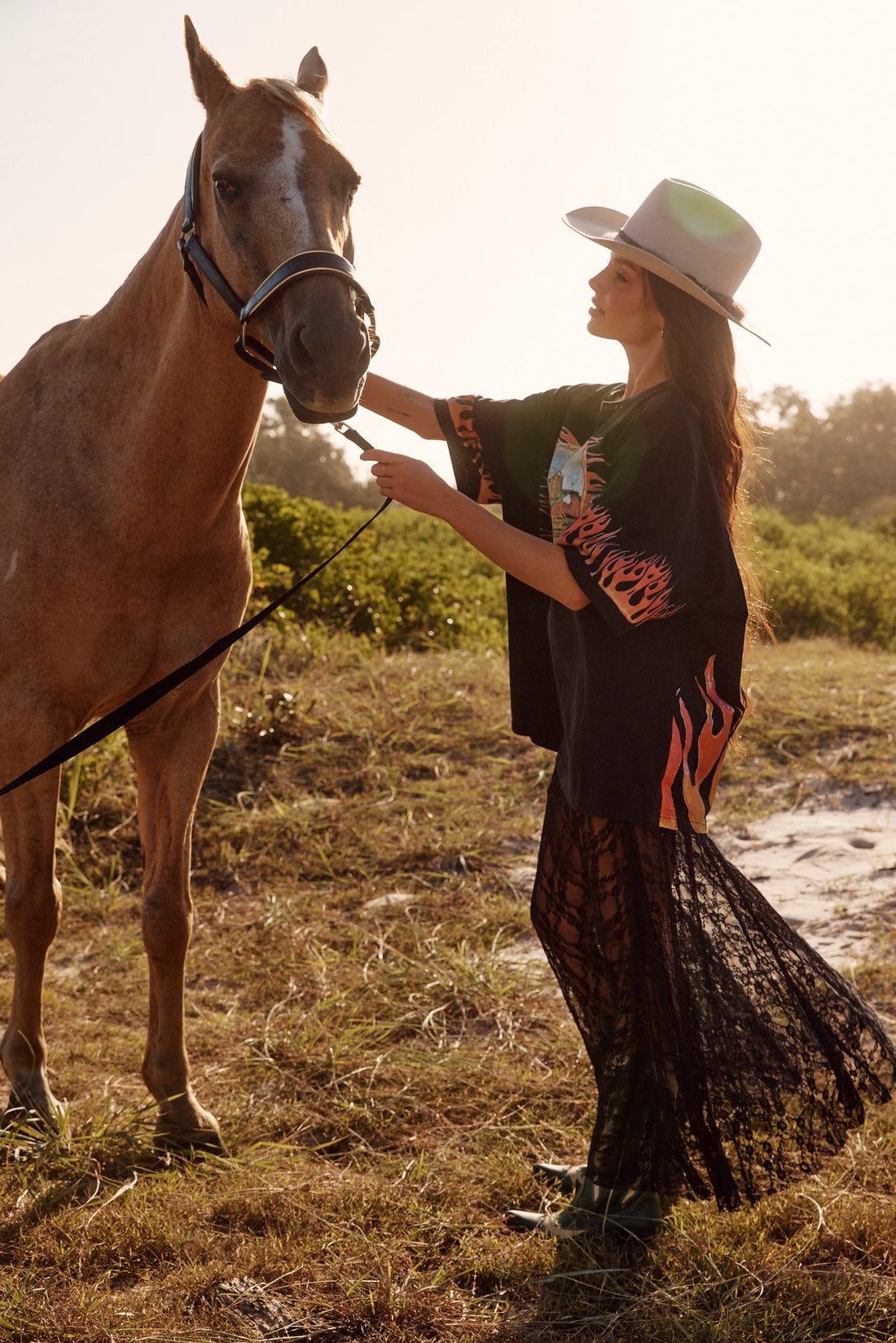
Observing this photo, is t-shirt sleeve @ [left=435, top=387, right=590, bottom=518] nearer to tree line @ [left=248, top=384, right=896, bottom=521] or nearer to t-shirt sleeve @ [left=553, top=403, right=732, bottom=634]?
t-shirt sleeve @ [left=553, top=403, right=732, bottom=634]

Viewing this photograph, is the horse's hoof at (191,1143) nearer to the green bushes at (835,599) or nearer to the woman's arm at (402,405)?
the woman's arm at (402,405)

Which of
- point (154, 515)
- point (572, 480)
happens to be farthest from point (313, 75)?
point (572, 480)

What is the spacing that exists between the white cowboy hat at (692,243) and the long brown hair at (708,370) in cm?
3

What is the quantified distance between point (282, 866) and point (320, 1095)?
1.61 meters

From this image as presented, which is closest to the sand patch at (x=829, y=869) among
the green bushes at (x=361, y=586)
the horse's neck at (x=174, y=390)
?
the horse's neck at (x=174, y=390)

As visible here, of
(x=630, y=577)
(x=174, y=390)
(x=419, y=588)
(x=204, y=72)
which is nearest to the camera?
(x=630, y=577)

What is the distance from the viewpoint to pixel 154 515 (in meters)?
2.32

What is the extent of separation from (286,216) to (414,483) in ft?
1.81

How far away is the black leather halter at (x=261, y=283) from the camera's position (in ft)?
6.23

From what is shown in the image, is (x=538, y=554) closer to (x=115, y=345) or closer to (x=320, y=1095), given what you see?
(x=115, y=345)

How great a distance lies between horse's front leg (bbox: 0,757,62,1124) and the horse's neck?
64cm

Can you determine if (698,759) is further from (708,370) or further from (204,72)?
(204,72)

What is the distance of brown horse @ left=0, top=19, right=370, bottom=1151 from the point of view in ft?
6.76

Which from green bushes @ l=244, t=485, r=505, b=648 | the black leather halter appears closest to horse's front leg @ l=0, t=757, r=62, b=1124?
the black leather halter
